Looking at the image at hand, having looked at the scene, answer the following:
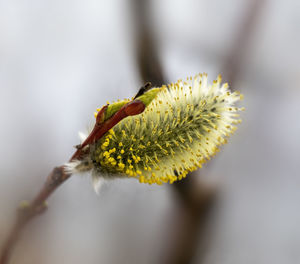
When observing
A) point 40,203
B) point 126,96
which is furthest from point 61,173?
point 126,96

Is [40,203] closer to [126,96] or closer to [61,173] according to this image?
[61,173]

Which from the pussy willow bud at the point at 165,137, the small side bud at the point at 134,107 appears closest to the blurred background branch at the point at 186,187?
the pussy willow bud at the point at 165,137

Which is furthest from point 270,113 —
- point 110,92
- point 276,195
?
point 110,92

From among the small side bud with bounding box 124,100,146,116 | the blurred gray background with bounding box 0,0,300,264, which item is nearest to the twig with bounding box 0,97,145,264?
the small side bud with bounding box 124,100,146,116

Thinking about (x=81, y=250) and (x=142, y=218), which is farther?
(x=142, y=218)

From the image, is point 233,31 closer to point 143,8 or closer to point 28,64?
point 143,8

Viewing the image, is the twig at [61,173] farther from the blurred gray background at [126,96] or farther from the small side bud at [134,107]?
the blurred gray background at [126,96]
